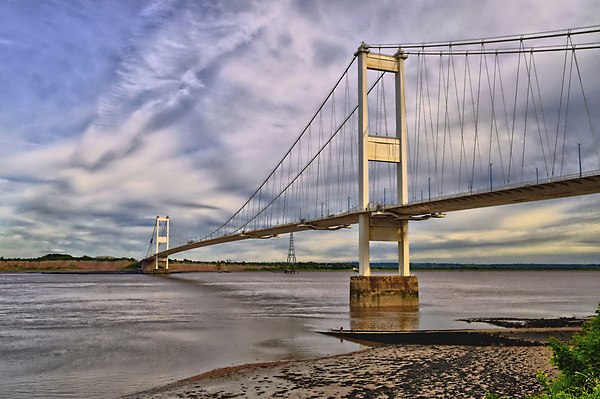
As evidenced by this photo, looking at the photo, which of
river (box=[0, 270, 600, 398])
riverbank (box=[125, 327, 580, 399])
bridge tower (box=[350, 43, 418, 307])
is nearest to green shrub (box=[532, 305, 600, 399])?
riverbank (box=[125, 327, 580, 399])

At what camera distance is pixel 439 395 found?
1168cm

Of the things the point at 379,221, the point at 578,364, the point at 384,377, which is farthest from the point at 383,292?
the point at 578,364

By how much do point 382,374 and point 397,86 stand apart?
25.8 m

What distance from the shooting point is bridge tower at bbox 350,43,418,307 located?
110ft

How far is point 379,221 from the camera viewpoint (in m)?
34.9

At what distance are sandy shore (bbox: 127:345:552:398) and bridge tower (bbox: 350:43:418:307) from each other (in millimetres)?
16043

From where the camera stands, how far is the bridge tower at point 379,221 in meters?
33.6

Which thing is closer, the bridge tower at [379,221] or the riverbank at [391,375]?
the riverbank at [391,375]

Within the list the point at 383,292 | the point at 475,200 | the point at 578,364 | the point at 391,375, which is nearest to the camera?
the point at 578,364

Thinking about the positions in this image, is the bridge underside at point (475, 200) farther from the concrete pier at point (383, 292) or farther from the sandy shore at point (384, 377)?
the sandy shore at point (384, 377)

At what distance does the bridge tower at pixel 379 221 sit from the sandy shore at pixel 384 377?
16043 millimetres

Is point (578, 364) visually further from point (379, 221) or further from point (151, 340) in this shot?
point (379, 221)

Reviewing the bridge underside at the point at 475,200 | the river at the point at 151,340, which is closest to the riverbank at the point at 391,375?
the river at the point at 151,340

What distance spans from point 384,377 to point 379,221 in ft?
71.2
